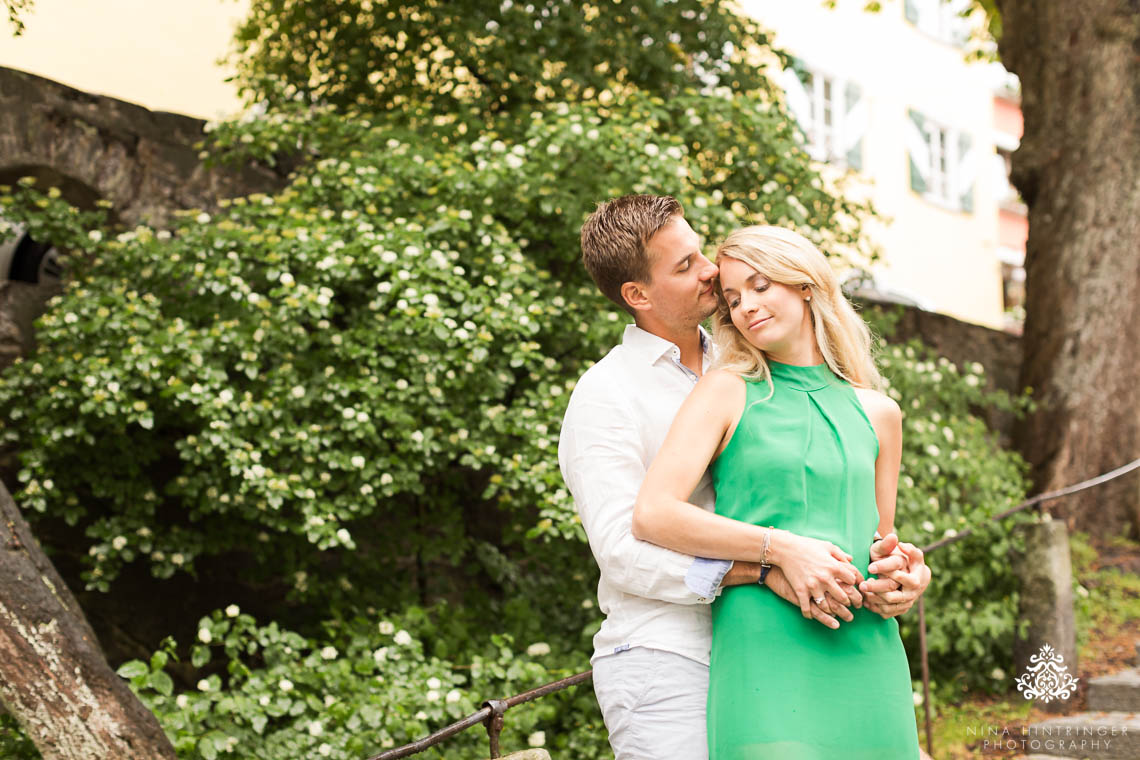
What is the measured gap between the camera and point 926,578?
2078mm

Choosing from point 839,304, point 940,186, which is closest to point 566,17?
point 839,304

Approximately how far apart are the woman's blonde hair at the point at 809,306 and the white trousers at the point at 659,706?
1.92ft

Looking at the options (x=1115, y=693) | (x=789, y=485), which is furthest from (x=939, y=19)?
(x=789, y=485)

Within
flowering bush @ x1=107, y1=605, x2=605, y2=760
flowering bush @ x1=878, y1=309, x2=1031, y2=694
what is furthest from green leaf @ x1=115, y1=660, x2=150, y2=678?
flowering bush @ x1=878, y1=309, x2=1031, y2=694

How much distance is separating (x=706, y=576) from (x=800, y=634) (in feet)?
0.66

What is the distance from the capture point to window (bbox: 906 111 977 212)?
17219 millimetres

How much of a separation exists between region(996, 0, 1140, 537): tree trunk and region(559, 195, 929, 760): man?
610 cm

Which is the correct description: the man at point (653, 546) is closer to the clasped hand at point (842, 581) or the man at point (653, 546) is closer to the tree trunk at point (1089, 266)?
the clasped hand at point (842, 581)

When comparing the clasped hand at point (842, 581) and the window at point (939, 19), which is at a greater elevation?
the window at point (939, 19)

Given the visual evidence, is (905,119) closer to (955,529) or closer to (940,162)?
(940,162)

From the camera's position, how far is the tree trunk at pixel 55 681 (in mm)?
3133

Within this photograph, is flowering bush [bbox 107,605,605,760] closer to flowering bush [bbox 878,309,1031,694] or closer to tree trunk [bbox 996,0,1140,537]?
flowering bush [bbox 878,309,1031,694]

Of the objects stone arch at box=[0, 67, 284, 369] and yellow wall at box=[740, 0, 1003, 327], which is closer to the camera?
stone arch at box=[0, 67, 284, 369]

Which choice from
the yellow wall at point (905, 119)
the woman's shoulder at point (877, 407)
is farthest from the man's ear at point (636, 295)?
the yellow wall at point (905, 119)
